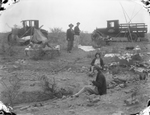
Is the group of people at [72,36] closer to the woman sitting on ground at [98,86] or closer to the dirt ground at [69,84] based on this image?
the dirt ground at [69,84]

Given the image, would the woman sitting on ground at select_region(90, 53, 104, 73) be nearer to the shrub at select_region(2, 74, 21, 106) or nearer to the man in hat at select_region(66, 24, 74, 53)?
the man in hat at select_region(66, 24, 74, 53)

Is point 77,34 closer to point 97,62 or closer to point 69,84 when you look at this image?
point 97,62

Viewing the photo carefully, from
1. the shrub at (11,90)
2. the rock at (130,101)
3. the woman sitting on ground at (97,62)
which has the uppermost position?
the woman sitting on ground at (97,62)

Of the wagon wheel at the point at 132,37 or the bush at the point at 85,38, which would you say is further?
the wagon wheel at the point at 132,37

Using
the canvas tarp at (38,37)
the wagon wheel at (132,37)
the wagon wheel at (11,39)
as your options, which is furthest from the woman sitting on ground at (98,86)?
the wagon wheel at (11,39)

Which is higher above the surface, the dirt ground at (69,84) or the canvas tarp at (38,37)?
the canvas tarp at (38,37)

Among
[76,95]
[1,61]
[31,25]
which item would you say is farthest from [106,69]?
[1,61]

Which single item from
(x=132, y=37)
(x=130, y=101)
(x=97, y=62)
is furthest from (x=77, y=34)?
(x=130, y=101)

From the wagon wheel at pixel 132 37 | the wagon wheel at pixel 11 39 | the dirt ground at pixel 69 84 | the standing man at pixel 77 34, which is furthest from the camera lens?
the wagon wheel at pixel 132 37

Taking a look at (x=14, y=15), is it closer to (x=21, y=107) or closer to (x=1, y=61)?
(x=1, y=61)
